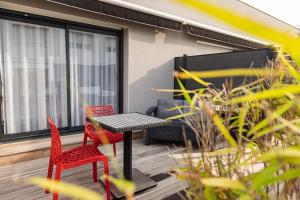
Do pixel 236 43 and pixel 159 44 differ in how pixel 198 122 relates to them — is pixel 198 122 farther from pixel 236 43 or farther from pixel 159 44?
pixel 236 43

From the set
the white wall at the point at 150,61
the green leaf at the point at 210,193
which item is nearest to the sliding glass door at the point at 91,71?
the white wall at the point at 150,61

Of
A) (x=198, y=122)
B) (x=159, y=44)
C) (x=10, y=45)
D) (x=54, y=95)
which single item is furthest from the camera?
(x=159, y=44)

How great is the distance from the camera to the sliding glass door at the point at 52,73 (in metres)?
3.35

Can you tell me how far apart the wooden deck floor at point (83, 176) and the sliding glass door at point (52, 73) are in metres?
0.79

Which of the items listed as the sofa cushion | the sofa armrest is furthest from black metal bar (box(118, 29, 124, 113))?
the sofa cushion

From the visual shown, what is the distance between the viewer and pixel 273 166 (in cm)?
49

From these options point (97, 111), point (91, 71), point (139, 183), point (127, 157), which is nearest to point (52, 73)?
point (91, 71)

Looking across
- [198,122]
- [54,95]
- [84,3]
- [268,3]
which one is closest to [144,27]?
[84,3]

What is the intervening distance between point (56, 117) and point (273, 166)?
Answer: 394cm

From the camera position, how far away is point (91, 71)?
4.25 meters

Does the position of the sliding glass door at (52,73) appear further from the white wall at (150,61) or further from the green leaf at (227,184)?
the green leaf at (227,184)

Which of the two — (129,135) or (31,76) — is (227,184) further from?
(31,76)

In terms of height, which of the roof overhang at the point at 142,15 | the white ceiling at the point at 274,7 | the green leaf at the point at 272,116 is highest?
the white ceiling at the point at 274,7

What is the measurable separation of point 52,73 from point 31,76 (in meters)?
0.35
